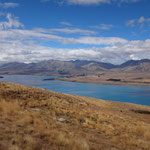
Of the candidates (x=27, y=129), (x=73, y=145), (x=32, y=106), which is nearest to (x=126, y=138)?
(x=73, y=145)

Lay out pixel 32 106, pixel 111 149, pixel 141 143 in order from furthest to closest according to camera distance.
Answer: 1. pixel 32 106
2. pixel 141 143
3. pixel 111 149

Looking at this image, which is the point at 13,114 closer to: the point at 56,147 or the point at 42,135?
the point at 42,135

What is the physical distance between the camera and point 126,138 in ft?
32.2

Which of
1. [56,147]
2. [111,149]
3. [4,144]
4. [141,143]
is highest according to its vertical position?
[4,144]

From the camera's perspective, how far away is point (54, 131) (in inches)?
330

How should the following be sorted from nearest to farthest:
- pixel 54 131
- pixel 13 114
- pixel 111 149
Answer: pixel 111 149 < pixel 54 131 < pixel 13 114

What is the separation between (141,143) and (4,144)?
814 centimetres

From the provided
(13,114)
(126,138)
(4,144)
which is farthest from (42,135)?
(126,138)

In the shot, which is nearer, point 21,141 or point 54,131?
point 21,141

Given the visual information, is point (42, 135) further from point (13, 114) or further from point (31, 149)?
point (13, 114)

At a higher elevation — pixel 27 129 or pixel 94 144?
pixel 27 129

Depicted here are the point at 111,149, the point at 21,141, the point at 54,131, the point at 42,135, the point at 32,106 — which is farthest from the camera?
the point at 32,106

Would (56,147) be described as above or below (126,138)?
above

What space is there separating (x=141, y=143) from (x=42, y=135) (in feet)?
20.9
